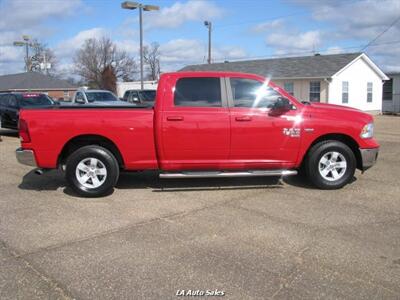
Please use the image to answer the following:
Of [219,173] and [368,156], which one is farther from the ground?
[368,156]

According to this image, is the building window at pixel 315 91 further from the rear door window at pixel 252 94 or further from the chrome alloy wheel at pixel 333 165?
the rear door window at pixel 252 94

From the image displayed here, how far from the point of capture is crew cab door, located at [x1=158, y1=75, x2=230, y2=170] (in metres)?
6.49

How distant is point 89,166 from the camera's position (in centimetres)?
660

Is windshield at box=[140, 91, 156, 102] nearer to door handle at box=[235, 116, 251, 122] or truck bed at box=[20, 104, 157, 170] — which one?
truck bed at box=[20, 104, 157, 170]

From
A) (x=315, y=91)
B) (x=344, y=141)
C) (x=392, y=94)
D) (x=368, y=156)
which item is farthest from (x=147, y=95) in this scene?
(x=392, y=94)

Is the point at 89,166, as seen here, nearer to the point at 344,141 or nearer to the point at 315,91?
the point at 344,141

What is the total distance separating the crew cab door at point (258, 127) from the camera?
6.59 meters

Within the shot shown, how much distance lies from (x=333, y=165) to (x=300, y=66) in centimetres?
2589

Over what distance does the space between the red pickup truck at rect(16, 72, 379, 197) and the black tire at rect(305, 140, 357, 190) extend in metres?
0.02

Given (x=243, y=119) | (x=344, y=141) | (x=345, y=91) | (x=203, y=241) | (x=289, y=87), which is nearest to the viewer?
(x=203, y=241)

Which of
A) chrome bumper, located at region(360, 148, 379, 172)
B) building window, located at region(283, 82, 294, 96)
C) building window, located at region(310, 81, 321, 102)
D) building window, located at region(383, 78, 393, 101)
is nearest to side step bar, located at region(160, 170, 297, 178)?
chrome bumper, located at region(360, 148, 379, 172)

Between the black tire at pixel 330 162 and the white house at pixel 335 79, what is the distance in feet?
73.3

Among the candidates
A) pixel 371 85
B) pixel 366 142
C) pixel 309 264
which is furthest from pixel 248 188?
pixel 371 85

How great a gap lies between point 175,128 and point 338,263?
323cm
